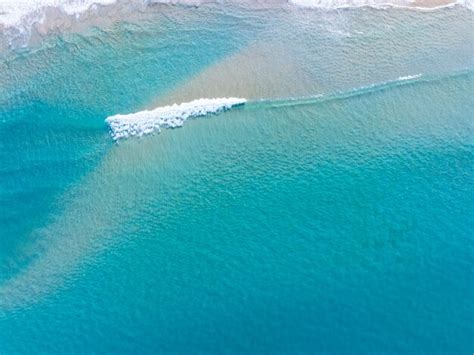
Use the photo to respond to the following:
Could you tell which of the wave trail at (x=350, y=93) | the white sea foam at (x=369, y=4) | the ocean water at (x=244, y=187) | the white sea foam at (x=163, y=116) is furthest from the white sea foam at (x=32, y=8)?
the white sea foam at (x=369, y=4)

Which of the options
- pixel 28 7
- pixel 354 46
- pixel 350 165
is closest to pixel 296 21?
pixel 354 46

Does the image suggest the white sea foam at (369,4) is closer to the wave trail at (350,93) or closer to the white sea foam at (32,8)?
the wave trail at (350,93)

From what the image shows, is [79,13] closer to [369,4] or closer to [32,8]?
[32,8]

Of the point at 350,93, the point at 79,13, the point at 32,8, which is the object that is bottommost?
the point at 32,8

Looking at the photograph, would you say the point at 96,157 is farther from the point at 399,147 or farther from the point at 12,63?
the point at 399,147

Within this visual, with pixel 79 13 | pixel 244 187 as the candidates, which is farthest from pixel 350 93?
pixel 79 13

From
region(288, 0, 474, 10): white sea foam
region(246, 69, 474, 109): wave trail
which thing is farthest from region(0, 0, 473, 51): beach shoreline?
region(246, 69, 474, 109): wave trail

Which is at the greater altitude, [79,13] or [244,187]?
[79,13]
